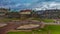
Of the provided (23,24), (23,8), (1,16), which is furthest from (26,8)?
(1,16)

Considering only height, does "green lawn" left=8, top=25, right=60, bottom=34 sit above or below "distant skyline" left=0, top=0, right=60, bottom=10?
below

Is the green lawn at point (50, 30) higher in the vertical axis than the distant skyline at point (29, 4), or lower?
lower

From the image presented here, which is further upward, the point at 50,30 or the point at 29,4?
the point at 29,4

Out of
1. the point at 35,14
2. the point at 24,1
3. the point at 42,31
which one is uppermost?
the point at 24,1

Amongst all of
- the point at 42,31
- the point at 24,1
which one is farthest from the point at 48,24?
the point at 24,1

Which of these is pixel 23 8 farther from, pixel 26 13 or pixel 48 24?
pixel 48 24

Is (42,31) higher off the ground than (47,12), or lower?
lower

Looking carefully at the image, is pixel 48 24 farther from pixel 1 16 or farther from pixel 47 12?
pixel 1 16
